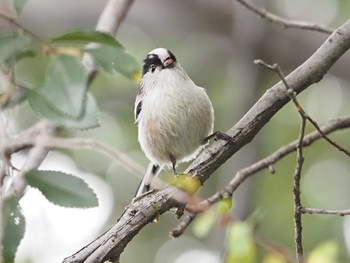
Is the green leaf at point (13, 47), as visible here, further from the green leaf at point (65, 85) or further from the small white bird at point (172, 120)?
the small white bird at point (172, 120)

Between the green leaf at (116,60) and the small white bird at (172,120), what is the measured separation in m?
0.64

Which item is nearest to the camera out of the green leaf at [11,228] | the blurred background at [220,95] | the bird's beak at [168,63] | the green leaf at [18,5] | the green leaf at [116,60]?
the green leaf at [11,228]

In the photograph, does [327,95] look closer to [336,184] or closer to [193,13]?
[336,184]

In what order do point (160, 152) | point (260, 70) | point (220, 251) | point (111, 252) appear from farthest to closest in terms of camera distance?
point (260, 70) → point (220, 251) → point (160, 152) → point (111, 252)

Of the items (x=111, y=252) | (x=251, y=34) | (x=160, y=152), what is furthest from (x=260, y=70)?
(x=111, y=252)

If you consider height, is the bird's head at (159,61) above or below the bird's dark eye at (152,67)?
above

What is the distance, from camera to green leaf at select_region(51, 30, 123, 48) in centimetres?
183

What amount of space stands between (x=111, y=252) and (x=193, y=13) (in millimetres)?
3458

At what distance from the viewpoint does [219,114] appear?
5.32 m

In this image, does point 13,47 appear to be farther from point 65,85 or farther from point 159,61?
point 159,61

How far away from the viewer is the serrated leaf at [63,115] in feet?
5.61

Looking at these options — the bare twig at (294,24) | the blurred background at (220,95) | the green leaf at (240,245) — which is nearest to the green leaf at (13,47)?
the green leaf at (240,245)

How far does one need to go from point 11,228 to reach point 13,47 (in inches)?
15.7

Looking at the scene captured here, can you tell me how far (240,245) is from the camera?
2.00 metres
